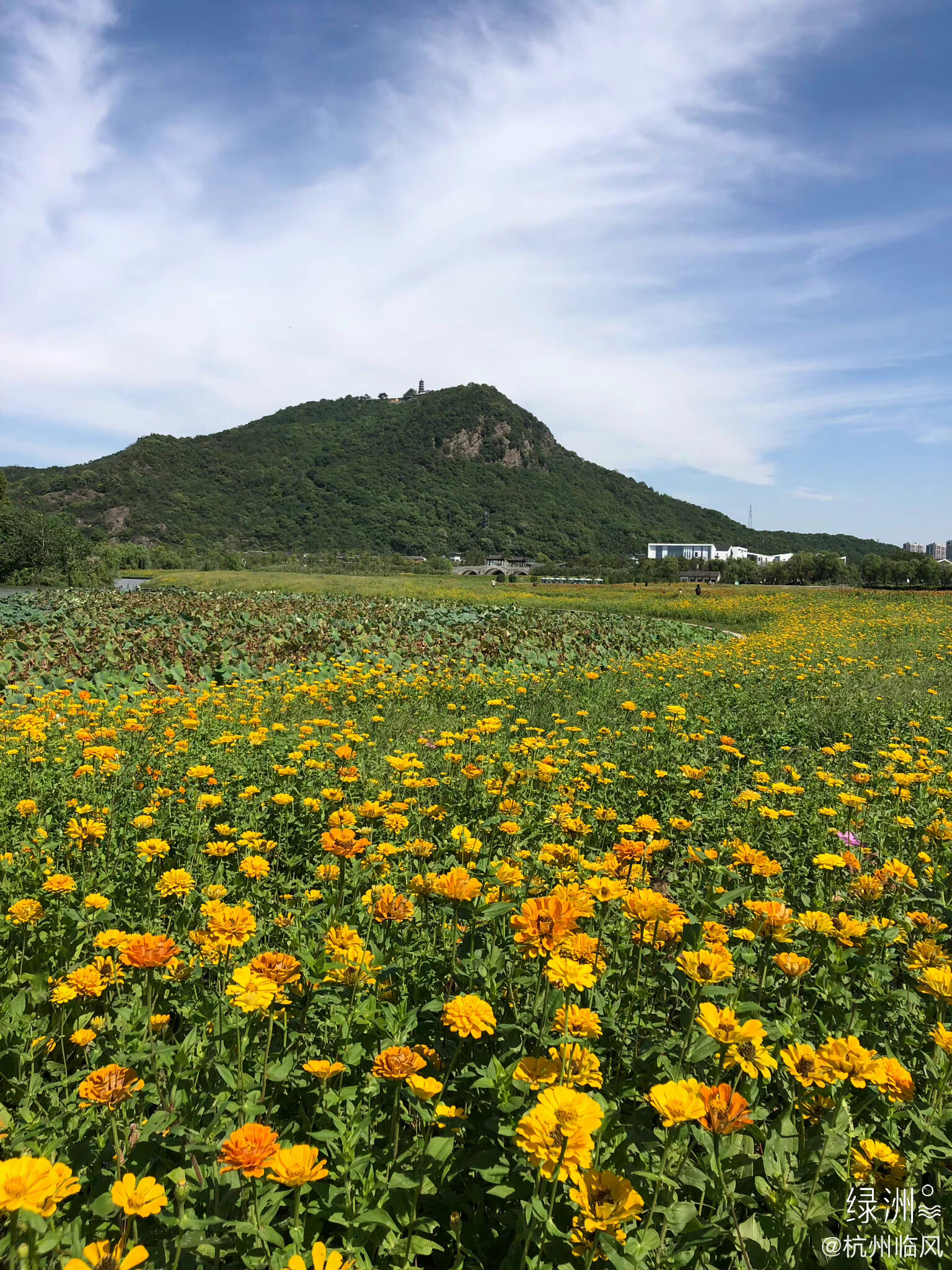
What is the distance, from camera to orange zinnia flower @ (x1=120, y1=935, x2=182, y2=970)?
1580mm

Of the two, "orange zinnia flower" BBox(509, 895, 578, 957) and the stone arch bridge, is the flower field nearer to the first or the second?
"orange zinnia flower" BBox(509, 895, 578, 957)

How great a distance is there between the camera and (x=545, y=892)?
3039 millimetres

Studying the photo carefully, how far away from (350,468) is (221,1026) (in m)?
108

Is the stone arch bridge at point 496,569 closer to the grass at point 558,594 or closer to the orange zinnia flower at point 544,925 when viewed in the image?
the grass at point 558,594

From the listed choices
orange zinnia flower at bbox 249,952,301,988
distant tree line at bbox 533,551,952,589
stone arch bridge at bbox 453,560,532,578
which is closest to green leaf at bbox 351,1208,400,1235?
orange zinnia flower at bbox 249,952,301,988

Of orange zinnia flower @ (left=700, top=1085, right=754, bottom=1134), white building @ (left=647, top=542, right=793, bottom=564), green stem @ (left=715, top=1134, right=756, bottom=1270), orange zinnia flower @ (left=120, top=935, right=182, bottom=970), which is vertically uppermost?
white building @ (left=647, top=542, right=793, bottom=564)

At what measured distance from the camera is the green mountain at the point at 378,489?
83062mm

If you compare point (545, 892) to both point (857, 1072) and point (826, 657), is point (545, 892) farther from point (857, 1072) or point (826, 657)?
point (826, 657)

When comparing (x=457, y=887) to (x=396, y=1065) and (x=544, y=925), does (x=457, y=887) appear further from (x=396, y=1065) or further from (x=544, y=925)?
(x=396, y=1065)

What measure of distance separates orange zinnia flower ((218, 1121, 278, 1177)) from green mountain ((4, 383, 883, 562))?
276 feet

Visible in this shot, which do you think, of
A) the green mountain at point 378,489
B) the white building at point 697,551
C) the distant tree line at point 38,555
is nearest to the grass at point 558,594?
the distant tree line at point 38,555

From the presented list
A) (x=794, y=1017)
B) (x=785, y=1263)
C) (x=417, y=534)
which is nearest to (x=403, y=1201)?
(x=785, y=1263)

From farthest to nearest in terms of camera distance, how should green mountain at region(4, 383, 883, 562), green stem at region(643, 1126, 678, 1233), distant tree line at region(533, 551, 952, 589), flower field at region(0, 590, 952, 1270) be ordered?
green mountain at region(4, 383, 883, 562) < distant tree line at region(533, 551, 952, 589) < flower field at region(0, 590, 952, 1270) < green stem at region(643, 1126, 678, 1233)

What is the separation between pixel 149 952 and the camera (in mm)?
1623
